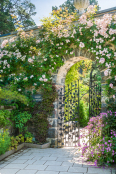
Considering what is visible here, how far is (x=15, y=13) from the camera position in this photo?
45.0 ft

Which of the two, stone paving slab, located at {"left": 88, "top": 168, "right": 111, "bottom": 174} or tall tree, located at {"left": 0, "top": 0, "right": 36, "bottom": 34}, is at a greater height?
tall tree, located at {"left": 0, "top": 0, "right": 36, "bottom": 34}

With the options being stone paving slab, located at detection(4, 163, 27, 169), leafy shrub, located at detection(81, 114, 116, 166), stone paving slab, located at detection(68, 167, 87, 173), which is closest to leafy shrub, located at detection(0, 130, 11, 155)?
stone paving slab, located at detection(4, 163, 27, 169)

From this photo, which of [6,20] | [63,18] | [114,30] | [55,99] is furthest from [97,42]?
[6,20]

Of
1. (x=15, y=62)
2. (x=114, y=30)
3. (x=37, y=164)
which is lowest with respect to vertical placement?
(x=37, y=164)

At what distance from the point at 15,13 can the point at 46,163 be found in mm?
12971

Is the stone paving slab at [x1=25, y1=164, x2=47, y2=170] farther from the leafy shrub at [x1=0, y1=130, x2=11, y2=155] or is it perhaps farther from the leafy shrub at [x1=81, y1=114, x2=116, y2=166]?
the leafy shrub at [x1=81, y1=114, x2=116, y2=166]

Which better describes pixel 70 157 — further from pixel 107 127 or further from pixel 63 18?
pixel 63 18

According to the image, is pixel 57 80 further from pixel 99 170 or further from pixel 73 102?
pixel 99 170

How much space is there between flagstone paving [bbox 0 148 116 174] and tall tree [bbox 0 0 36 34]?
402 inches

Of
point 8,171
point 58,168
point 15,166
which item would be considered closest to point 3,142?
point 15,166

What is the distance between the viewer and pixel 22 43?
5340mm

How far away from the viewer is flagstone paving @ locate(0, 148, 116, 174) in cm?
325

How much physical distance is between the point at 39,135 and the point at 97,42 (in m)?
3.04

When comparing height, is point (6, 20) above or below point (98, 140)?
above
